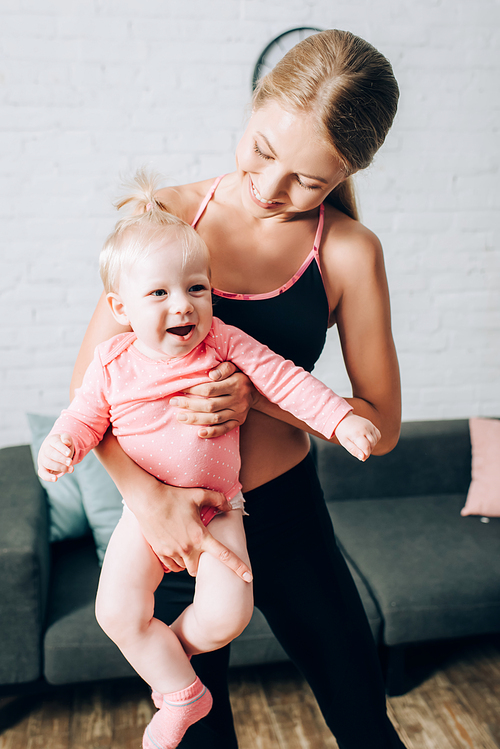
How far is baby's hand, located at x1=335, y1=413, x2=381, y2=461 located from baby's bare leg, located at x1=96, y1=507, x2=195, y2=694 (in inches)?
13.7

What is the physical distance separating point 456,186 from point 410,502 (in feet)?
4.87

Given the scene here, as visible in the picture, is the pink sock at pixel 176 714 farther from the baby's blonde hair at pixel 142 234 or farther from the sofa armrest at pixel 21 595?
the sofa armrest at pixel 21 595

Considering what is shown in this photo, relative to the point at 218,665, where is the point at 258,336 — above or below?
above

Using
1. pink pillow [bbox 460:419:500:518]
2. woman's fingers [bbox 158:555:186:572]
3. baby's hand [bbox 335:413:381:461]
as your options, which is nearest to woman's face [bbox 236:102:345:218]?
baby's hand [bbox 335:413:381:461]

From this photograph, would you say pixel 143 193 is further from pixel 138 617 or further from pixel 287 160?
pixel 138 617

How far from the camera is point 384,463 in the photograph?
263 centimetres

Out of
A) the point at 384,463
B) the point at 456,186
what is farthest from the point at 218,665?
the point at 456,186

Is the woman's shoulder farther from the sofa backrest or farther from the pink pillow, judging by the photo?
the pink pillow

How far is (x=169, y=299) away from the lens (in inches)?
33.4

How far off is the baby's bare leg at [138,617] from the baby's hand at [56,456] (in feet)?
0.52

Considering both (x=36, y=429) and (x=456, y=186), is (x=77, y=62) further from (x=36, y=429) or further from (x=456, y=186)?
(x=456, y=186)

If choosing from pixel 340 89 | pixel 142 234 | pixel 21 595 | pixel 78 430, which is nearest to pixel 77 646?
pixel 21 595

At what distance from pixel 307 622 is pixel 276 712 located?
1.26m

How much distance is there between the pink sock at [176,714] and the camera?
0.87 meters
